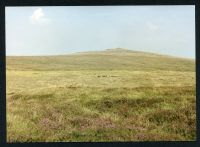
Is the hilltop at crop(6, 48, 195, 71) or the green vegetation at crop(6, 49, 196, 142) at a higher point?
the hilltop at crop(6, 48, 195, 71)

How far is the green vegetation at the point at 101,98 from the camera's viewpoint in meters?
8.70

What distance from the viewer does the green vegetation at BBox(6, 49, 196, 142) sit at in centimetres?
870

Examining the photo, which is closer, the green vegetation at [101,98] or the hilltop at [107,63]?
the green vegetation at [101,98]

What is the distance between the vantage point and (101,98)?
11234 millimetres

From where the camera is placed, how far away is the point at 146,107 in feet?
32.9

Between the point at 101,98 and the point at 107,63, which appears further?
the point at 107,63

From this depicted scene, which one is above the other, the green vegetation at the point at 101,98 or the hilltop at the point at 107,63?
the hilltop at the point at 107,63

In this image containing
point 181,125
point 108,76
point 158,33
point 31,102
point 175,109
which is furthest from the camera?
point 108,76

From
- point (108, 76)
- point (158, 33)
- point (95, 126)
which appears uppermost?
point (158, 33)

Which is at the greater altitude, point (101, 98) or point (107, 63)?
point (107, 63)

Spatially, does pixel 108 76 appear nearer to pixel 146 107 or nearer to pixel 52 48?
pixel 52 48

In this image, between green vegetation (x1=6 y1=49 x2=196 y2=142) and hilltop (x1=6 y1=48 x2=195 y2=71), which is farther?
hilltop (x1=6 y1=48 x2=195 y2=71)
